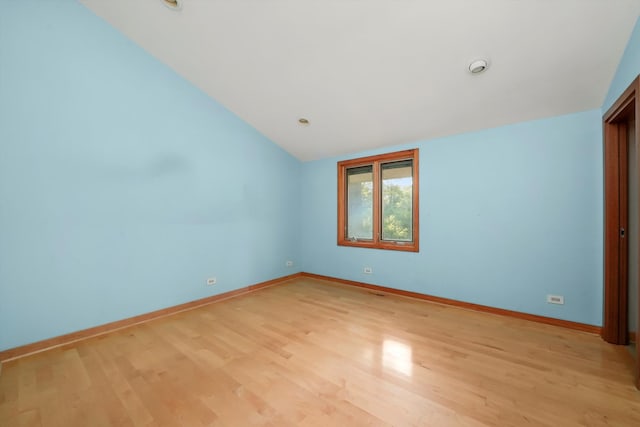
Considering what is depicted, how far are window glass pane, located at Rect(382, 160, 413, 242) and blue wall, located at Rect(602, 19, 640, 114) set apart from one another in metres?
1.93

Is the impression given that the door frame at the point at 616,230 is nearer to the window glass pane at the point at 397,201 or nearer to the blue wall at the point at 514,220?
the blue wall at the point at 514,220

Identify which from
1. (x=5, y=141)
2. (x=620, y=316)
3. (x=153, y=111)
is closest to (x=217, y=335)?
(x=5, y=141)

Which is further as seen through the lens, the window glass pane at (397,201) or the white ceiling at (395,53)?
the window glass pane at (397,201)

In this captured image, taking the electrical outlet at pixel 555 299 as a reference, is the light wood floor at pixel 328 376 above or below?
below

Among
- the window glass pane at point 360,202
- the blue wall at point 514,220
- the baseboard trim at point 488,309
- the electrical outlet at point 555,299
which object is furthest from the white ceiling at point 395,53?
the baseboard trim at point 488,309

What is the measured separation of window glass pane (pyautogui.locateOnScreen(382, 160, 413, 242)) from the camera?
357 cm

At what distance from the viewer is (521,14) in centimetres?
172

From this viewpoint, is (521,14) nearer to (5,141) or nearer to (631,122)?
(631,122)

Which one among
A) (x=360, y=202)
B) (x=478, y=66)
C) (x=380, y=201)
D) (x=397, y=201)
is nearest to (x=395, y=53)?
(x=478, y=66)

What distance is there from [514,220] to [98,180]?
4479 millimetres

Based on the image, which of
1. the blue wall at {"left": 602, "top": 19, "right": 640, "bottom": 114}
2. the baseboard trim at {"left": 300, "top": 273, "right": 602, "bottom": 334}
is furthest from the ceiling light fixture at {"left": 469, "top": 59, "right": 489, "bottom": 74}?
the baseboard trim at {"left": 300, "top": 273, "right": 602, "bottom": 334}

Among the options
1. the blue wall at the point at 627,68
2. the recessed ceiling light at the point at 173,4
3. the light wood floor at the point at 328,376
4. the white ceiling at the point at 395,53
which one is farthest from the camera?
the recessed ceiling light at the point at 173,4

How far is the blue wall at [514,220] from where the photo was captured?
236cm

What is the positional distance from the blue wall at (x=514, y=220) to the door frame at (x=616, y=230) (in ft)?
0.57
